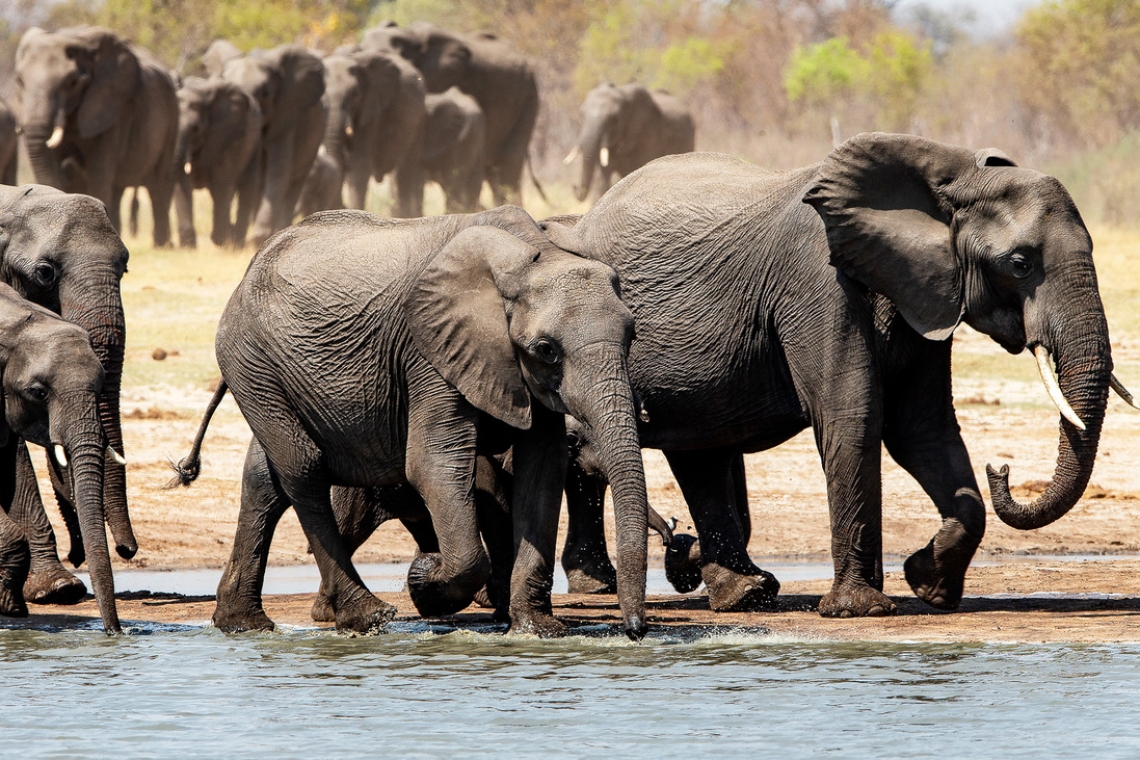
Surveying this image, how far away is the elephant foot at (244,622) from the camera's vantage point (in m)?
7.94

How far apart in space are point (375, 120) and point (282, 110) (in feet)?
5.83

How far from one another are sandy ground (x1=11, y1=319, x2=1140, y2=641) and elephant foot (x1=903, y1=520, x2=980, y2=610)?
0.08 m

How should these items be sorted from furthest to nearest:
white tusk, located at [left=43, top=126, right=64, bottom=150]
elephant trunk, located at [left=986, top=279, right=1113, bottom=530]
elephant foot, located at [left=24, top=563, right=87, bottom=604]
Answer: white tusk, located at [left=43, top=126, right=64, bottom=150] → elephant foot, located at [left=24, top=563, right=87, bottom=604] → elephant trunk, located at [left=986, top=279, right=1113, bottom=530]

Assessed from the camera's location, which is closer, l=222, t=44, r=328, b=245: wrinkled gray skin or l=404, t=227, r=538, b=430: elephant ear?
l=404, t=227, r=538, b=430: elephant ear

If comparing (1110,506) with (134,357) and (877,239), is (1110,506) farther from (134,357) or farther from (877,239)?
(134,357)

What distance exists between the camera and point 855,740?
6.17 metres

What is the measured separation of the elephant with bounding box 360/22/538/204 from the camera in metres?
28.8

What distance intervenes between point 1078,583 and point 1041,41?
103ft

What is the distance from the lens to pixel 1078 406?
24.4 ft

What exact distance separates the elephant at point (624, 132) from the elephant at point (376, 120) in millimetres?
2505

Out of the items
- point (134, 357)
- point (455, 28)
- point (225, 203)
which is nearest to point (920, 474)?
point (134, 357)

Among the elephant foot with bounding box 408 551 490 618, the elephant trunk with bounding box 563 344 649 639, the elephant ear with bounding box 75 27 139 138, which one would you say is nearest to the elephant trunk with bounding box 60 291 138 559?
the elephant foot with bounding box 408 551 490 618

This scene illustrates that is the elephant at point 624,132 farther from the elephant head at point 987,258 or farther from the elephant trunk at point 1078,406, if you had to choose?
the elephant trunk at point 1078,406

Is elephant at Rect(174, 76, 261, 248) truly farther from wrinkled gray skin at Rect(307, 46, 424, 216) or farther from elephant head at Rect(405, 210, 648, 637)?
elephant head at Rect(405, 210, 648, 637)
